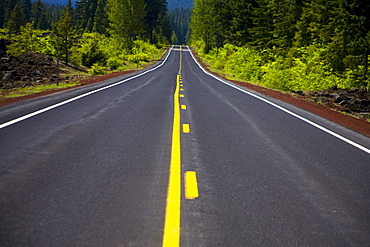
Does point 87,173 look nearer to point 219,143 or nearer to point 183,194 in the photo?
point 183,194

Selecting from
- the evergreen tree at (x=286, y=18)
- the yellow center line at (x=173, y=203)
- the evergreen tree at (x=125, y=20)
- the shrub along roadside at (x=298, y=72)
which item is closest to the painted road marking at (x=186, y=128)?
the yellow center line at (x=173, y=203)

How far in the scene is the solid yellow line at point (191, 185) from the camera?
3.60m

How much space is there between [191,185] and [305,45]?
28.3m

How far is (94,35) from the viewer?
175 ft

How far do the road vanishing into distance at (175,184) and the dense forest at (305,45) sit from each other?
14.7m

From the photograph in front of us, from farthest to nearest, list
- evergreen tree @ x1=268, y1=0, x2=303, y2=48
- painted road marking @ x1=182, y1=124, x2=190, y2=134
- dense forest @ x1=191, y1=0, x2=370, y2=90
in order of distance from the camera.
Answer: evergreen tree @ x1=268, y1=0, x2=303, y2=48 → dense forest @ x1=191, y1=0, x2=370, y2=90 → painted road marking @ x1=182, y1=124, x2=190, y2=134

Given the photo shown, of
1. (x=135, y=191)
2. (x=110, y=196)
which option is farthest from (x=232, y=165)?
(x=110, y=196)

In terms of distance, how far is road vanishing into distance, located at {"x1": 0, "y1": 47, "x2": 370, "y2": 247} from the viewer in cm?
279

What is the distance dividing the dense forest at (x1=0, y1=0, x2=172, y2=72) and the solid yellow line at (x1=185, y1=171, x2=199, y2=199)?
23989 millimetres

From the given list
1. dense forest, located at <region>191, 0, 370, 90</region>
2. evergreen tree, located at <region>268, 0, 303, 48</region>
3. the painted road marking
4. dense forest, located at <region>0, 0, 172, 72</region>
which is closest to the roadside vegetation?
dense forest, located at <region>0, 0, 172, 72</region>

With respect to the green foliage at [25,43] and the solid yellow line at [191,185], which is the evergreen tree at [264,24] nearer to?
the green foliage at [25,43]

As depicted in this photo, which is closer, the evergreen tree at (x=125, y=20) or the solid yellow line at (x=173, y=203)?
the solid yellow line at (x=173, y=203)

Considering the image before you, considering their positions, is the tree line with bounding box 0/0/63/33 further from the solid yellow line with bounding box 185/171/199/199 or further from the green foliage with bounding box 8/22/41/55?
the solid yellow line with bounding box 185/171/199/199

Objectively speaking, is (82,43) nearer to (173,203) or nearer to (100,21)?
(173,203)
